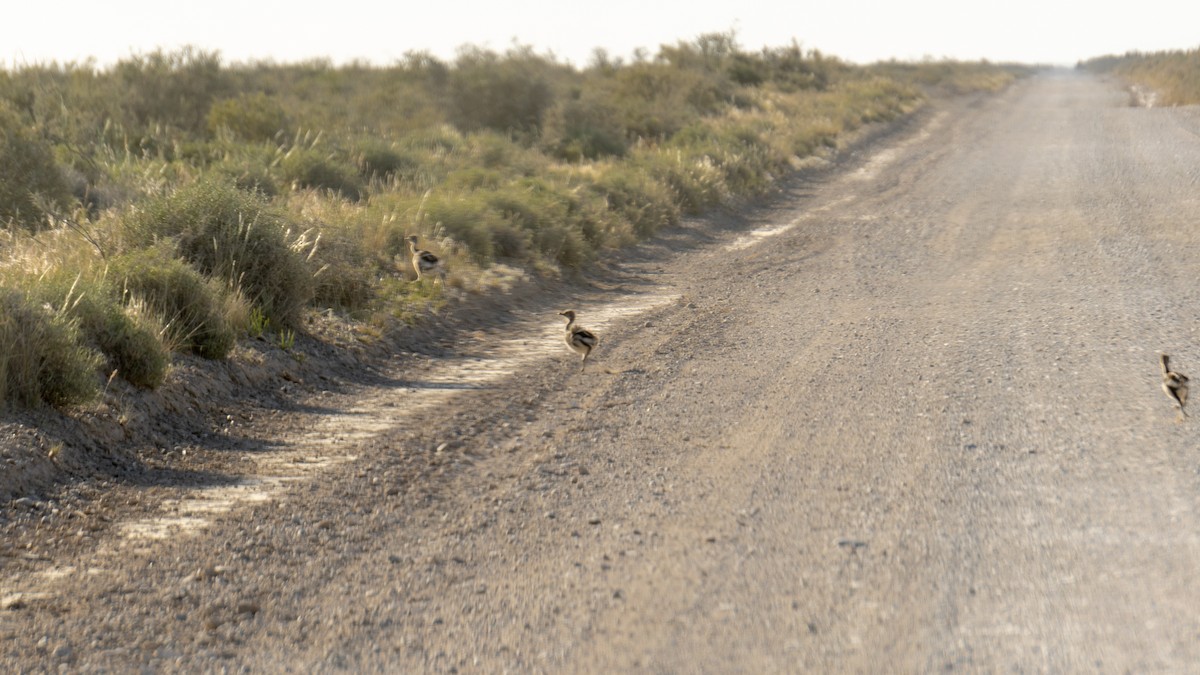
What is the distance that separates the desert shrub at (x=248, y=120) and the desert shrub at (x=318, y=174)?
5.41 metres

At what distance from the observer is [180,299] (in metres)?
8.56

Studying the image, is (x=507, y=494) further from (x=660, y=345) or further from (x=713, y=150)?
(x=713, y=150)

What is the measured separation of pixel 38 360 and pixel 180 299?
1.85 meters

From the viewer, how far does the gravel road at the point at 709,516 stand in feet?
14.7

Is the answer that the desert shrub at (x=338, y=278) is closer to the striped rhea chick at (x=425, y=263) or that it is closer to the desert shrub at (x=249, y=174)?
the striped rhea chick at (x=425, y=263)

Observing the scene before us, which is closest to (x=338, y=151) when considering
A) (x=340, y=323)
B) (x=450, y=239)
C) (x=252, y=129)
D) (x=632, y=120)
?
(x=252, y=129)

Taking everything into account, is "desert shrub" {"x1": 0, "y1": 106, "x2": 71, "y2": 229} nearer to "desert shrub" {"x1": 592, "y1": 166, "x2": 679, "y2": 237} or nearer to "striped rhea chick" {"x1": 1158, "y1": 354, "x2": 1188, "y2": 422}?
"desert shrub" {"x1": 592, "y1": 166, "x2": 679, "y2": 237}

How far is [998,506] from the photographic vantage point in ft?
19.0

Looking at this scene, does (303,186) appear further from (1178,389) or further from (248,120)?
(1178,389)

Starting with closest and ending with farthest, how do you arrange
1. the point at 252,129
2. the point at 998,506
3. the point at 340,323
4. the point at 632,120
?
1. the point at 998,506
2. the point at 340,323
3. the point at 252,129
4. the point at 632,120

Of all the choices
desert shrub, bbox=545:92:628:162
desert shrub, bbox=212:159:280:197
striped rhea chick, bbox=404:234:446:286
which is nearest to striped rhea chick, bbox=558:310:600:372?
striped rhea chick, bbox=404:234:446:286

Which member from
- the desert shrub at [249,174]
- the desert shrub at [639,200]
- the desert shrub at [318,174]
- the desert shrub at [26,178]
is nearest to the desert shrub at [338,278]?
→ the desert shrub at [26,178]

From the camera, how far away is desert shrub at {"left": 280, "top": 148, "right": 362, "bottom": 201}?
52.7 feet

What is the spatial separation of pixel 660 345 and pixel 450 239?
3.49m
